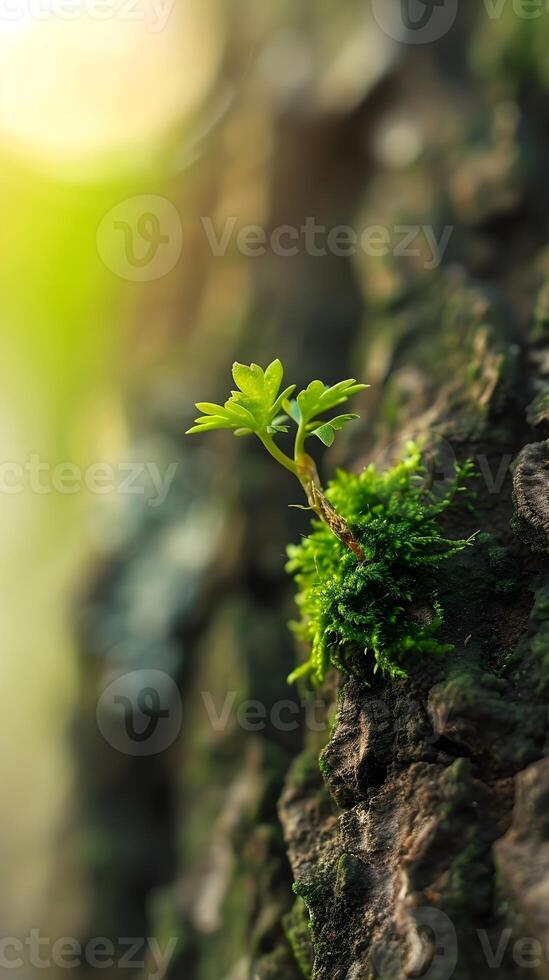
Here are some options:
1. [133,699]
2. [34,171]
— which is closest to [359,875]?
[133,699]

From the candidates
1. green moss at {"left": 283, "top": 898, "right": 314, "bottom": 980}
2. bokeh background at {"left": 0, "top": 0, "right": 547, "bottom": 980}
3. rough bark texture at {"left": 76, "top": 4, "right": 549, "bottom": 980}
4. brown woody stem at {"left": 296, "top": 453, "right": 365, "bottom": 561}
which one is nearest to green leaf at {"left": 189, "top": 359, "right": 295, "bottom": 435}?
brown woody stem at {"left": 296, "top": 453, "right": 365, "bottom": 561}

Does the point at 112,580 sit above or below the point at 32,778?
above

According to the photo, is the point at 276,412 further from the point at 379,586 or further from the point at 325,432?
the point at 379,586

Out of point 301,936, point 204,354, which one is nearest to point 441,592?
point 301,936

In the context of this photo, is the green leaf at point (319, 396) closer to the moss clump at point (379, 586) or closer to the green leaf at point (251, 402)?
the green leaf at point (251, 402)

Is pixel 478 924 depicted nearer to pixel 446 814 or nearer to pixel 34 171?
pixel 446 814

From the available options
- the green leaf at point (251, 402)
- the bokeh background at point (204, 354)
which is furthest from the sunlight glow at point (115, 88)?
the green leaf at point (251, 402)
